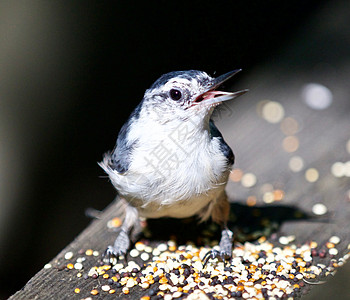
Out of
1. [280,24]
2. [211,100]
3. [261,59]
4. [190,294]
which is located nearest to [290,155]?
[261,59]

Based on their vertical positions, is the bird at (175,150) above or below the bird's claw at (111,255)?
above

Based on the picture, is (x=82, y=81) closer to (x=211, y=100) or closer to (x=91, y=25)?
(x=91, y=25)

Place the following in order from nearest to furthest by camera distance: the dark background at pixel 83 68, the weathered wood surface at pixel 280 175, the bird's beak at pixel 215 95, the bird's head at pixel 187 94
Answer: the bird's beak at pixel 215 95, the bird's head at pixel 187 94, the weathered wood surface at pixel 280 175, the dark background at pixel 83 68

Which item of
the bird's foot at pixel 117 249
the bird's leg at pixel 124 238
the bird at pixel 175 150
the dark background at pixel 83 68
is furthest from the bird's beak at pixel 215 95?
the dark background at pixel 83 68

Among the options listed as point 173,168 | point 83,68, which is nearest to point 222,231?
point 173,168

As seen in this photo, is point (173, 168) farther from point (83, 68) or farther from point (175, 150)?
point (83, 68)

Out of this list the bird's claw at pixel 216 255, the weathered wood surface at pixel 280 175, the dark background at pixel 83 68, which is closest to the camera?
the weathered wood surface at pixel 280 175

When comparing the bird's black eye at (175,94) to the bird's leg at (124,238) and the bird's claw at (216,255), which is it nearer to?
the bird's leg at (124,238)
